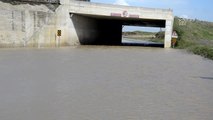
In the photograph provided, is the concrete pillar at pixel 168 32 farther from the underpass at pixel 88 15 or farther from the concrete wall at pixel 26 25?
the concrete wall at pixel 26 25

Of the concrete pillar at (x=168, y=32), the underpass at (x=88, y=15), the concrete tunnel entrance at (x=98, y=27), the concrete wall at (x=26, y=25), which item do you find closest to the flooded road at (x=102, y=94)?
the concrete wall at (x=26, y=25)

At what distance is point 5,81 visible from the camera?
1237 centimetres

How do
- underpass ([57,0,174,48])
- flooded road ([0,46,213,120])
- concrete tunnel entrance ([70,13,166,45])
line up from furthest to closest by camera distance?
concrete tunnel entrance ([70,13,166,45]) < underpass ([57,0,174,48]) < flooded road ([0,46,213,120])

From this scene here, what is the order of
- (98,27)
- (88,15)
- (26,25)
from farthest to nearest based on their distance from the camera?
1. (98,27)
2. (88,15)
3. (26,25)

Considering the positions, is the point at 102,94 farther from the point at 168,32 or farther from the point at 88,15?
the point at 168,32

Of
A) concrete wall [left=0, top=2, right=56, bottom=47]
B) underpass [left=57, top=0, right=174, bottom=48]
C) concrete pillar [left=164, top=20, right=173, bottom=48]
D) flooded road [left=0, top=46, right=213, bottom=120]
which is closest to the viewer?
flooded road [left=0, top=46, right=213, bottom=120]

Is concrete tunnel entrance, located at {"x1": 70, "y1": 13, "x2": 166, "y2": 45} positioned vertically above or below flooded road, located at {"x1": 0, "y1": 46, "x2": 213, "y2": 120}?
above

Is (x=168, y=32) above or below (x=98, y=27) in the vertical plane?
below

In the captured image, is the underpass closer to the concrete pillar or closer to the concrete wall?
the concrete pillar

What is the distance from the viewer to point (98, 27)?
4388 cm

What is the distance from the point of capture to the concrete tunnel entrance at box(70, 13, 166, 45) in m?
35.9

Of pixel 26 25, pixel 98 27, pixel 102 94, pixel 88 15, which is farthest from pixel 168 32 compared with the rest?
pixel 102 94

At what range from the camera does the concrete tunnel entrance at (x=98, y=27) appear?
35.9 m

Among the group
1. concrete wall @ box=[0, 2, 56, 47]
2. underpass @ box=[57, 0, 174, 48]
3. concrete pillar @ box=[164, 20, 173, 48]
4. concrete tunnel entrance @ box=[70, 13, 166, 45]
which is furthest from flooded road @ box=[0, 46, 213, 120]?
concrete pillar @ box=[164, 20, 173, 48]
